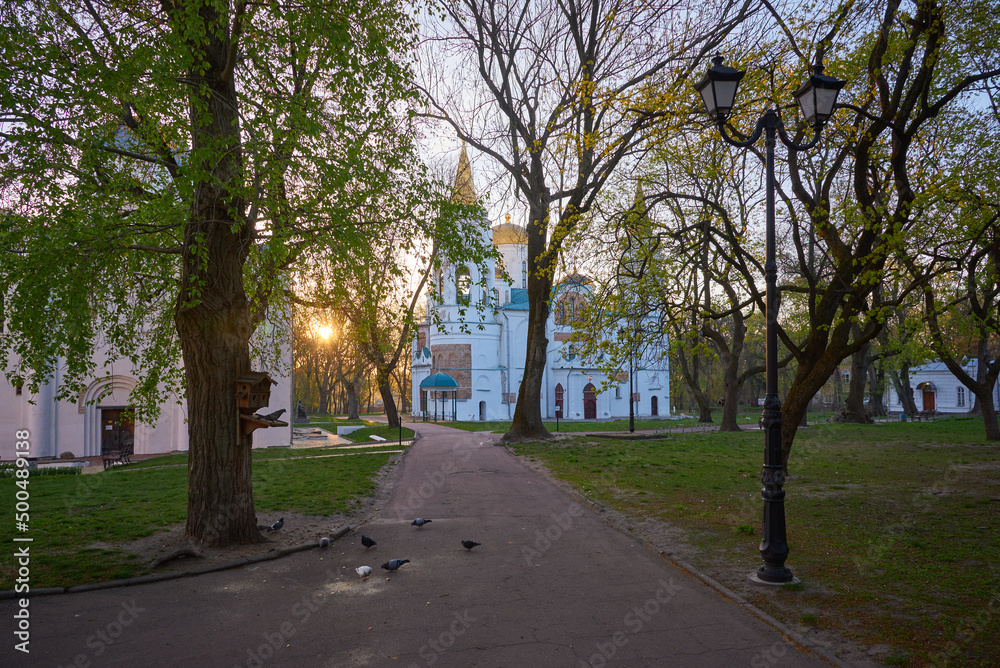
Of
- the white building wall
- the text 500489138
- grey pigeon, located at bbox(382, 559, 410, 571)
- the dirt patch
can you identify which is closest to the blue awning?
the white building wall

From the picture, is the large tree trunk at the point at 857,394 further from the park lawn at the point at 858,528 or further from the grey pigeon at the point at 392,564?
the grey pigeon at the point at 392,564

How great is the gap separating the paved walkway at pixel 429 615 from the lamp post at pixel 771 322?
879mm

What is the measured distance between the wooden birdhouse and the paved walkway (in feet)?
7.10

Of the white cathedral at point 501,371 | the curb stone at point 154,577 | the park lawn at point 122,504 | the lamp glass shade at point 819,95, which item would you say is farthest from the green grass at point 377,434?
the lamp glass shade at point 819,95

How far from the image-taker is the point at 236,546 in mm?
8828

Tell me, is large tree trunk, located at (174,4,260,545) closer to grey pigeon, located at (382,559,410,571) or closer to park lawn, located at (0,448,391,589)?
park lawn, located at (0,448,391,589)

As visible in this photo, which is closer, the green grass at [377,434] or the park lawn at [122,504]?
the park lawn at [122,504]

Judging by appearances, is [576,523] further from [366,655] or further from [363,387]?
[363,387]

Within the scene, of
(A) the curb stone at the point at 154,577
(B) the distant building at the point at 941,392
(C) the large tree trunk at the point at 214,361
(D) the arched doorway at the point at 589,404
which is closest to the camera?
(A) the curb stone at the point at 154,577

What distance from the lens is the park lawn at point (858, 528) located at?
566cm

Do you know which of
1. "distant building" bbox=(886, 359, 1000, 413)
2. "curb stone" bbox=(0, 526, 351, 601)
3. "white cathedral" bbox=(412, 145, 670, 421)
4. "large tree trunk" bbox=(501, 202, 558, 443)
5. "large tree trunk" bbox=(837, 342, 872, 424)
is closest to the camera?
"curb stone" bbox=(0, 526, 351, 601)

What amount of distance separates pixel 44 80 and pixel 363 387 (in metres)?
74.5

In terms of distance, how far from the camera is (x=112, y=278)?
32.8 ft

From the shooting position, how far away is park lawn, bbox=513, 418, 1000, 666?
18.6 feet
